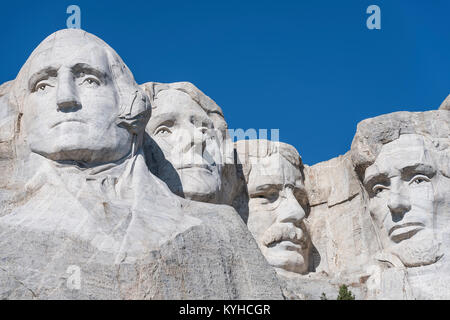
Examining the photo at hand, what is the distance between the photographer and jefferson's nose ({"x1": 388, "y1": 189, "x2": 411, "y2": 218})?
12438 millimetres

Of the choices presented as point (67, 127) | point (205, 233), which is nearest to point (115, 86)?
point (67, 127)

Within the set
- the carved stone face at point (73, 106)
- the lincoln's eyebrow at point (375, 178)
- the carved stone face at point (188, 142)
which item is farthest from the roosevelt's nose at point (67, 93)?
the lincoln's eyebrow at point (375, 178)

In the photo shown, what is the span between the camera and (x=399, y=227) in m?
12.5

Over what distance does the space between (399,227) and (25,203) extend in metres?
3.73

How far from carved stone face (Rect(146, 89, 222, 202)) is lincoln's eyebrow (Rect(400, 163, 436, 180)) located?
182 cm

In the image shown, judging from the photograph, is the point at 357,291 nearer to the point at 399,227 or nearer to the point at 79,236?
the point at 399,227

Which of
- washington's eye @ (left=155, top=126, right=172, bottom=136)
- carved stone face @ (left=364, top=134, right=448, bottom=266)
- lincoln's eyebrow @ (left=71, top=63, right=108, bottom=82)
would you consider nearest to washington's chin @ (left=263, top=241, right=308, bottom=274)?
carved stone face @ (left=364, top=134, right=448, bottom=266)

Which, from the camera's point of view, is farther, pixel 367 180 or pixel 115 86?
pixel 367 180

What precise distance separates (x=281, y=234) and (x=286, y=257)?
0.27 meters

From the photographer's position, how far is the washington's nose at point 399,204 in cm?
1244

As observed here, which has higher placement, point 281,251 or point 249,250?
point 281,251

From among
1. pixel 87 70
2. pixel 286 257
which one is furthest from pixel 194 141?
pixel 87 70

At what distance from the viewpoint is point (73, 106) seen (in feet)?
36.4
